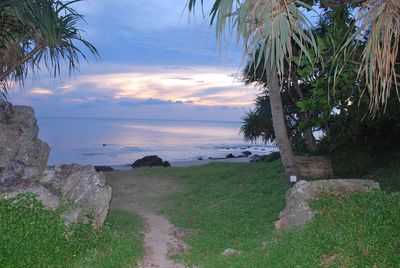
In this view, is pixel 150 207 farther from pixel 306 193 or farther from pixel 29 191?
pixel 306 193

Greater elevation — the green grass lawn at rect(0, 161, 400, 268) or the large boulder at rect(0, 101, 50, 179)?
the large boulder at rect(0, 101, 50, 179)

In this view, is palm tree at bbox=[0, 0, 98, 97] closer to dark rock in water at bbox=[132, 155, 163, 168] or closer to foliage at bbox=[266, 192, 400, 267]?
foliage at bbox=[266, 192, 400, 267]

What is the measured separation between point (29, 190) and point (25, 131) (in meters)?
2.45

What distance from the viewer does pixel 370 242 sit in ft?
19.0

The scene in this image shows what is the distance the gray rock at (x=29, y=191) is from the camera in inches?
292

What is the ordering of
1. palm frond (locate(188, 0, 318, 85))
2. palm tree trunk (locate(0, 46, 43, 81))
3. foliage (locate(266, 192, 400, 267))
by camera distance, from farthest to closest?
palm tree trunk (locate(0, 46, 43, 81)) → foliage (locate(266, 192, 400, 267)) → palm frond (locate(188, 0, 318, 85))

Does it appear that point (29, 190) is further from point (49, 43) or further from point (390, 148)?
point (390, 148)

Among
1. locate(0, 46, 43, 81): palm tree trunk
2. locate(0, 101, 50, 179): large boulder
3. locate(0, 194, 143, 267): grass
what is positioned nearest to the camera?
locate(0, 194, 143, 267): grass

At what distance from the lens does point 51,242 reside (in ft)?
21.1

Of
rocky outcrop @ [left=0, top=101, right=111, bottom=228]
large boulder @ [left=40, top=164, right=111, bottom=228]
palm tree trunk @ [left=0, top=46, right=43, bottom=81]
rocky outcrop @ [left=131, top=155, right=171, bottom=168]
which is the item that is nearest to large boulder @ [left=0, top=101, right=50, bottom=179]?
rocky outcrop @ [left=0, top=101, right=111, bottom=228]

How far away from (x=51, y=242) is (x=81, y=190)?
1882 millimetres

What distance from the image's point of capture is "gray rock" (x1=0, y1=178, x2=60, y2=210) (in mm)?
7406

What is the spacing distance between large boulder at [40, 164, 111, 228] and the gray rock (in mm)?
332

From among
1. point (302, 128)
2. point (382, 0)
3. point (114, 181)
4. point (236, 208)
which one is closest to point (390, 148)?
point (236, 208)
